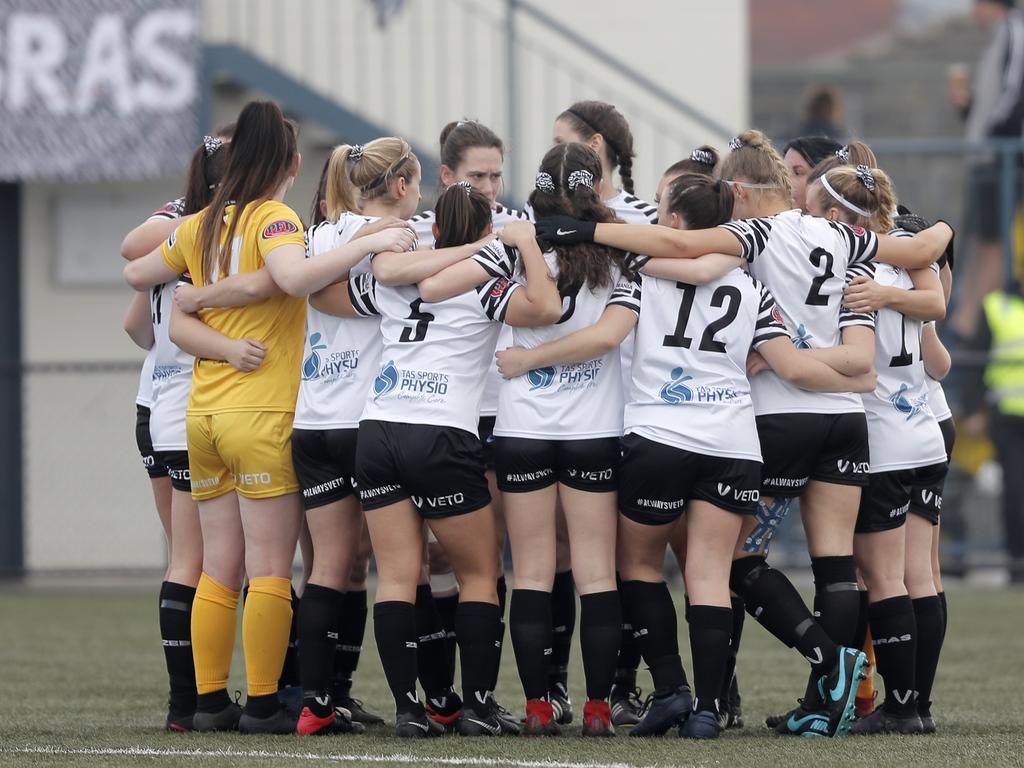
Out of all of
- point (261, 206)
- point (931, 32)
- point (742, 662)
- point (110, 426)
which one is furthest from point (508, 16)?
point (931, 32)

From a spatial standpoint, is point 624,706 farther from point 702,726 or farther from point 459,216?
point 459,216

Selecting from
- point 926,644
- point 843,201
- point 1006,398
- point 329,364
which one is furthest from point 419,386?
point 1006,398

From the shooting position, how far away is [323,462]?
522cm

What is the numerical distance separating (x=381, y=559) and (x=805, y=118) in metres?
7.25

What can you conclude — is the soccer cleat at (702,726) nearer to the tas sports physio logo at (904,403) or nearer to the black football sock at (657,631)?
the black football sock at (657,631)

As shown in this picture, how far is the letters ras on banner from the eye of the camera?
37.1 feet

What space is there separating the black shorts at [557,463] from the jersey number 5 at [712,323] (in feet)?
1.17

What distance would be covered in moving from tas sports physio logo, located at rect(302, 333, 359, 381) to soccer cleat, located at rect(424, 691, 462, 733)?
108 cm

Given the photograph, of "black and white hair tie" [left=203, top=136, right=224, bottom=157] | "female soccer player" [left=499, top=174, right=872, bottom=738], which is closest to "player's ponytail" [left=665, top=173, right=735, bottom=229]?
"female soccer player" [left=499, top=174, right=872, bottom=738]

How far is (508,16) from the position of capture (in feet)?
37.4

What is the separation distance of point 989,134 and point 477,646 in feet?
27.3

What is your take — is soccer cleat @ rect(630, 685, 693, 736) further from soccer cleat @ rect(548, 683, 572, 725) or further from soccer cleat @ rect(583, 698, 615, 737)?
soccer cleat @ rect(548, 683, 572, 725)

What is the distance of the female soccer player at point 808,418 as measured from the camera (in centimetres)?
519

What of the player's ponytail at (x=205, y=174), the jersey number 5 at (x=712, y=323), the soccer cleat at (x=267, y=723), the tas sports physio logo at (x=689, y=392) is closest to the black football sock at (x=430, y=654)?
the soccer cleat at (x=267, y=723)
